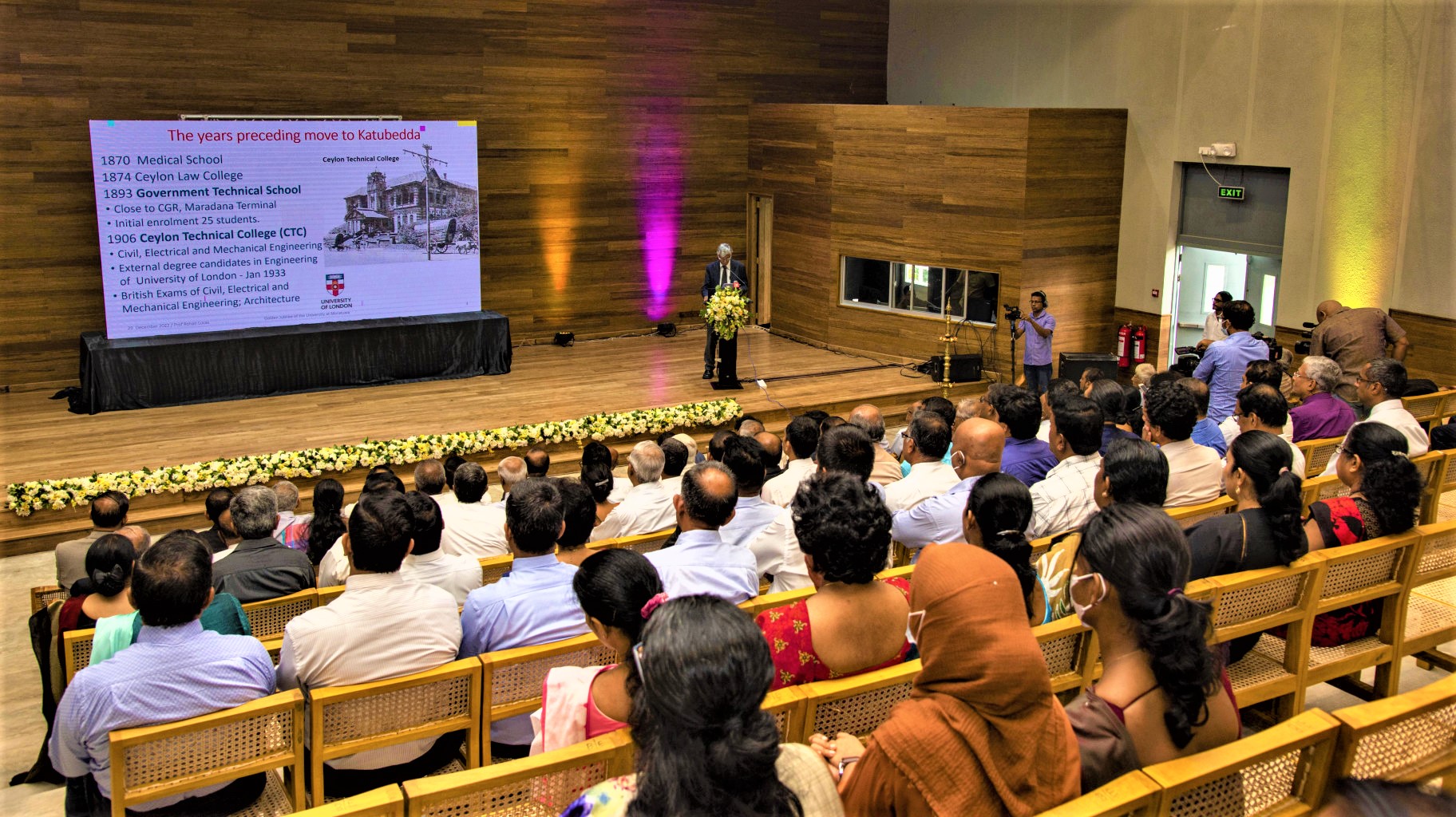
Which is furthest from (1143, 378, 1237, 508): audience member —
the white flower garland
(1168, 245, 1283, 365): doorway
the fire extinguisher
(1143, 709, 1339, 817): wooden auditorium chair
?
the fire extinguisher

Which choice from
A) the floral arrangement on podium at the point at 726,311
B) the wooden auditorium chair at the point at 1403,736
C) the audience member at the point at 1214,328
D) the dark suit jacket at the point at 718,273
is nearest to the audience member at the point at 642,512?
the wooden auditorium chair at the point at 1403,736

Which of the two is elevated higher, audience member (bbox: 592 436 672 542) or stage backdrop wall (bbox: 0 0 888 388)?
stage backdrop wall (bbox: 0 0 888 388)

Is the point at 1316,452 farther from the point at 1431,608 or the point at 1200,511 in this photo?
the point at 1200,511

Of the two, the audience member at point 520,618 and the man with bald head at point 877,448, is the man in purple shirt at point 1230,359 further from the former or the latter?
the audience member at point 520,618

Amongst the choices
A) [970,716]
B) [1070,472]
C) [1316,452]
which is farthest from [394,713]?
[1316,452]

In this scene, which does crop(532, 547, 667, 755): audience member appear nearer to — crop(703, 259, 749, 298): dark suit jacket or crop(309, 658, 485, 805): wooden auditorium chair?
crop(309, 658, 485, 805): wooden auditorium chair

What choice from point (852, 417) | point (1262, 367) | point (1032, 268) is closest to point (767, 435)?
point (852, 417)

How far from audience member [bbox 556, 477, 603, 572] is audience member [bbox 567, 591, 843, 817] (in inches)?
84.8

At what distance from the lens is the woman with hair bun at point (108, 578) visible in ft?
13.5

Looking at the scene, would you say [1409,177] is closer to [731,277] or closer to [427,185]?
[731,277]

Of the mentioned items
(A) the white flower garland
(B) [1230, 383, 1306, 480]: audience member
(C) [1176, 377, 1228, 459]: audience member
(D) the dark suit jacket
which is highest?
(D) the dark suit jacket

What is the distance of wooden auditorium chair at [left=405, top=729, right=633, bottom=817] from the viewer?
7.64 ft

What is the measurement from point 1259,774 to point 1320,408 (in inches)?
179

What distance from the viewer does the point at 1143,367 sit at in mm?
8078
